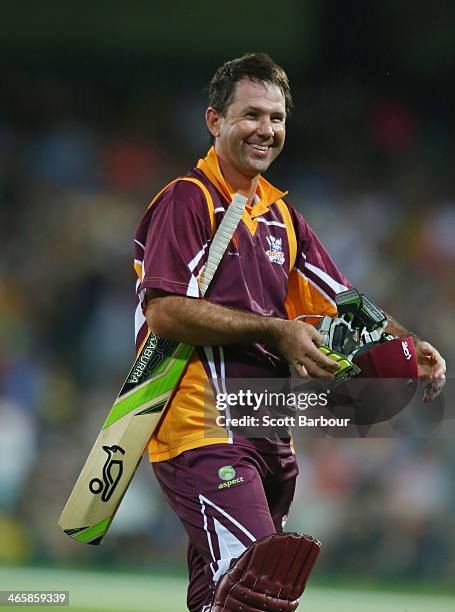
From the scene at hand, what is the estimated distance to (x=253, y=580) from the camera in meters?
2.90

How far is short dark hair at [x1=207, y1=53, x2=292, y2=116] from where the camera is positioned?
3.45m

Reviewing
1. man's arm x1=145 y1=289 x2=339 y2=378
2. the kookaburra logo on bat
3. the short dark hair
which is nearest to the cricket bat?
the kookaburra logo on bat

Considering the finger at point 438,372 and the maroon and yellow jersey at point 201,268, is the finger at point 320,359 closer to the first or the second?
the maroon and yellow jersey at point 201,268

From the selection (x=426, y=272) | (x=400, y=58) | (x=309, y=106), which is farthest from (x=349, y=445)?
(x=400, y=58)

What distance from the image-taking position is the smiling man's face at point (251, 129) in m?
3.41

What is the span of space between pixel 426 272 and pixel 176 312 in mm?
4832

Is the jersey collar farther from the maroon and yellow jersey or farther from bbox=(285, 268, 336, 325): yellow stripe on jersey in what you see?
bbox=(285, 268, 336, 325): yellow stripe on jersey

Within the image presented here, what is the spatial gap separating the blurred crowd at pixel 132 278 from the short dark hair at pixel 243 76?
12.3ft

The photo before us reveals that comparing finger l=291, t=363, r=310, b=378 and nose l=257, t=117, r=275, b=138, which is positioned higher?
nose l=257, t=117, r=275, b=138

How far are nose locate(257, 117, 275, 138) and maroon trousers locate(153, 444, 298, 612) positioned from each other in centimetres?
101

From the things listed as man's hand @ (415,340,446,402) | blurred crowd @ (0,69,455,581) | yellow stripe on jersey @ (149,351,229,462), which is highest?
man's hand @ (415,340,446,402)

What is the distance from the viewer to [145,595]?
5930 mm

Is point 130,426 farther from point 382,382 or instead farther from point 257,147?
point 257,147

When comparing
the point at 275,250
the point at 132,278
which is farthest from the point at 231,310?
the point at 132,278
